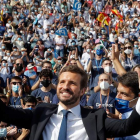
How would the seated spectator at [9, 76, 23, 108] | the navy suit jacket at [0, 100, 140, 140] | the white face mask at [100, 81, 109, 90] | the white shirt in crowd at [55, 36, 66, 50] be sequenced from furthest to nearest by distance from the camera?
1. the white shirt in crowd at [55, 36, 66, 50]
2. the seated spectator at [9, 76, 23, 108]
3. the white face mask at [100, 81, 109, 90]
4. the navy suit jacket at [0, 100, 140, 140]

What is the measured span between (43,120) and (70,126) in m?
0.22

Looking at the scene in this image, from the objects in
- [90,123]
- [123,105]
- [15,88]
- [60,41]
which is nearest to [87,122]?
[90,123]

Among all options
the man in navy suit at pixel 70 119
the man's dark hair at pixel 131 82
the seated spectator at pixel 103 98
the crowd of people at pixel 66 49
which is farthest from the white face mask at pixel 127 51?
the man in navy suit at pixel 70 119

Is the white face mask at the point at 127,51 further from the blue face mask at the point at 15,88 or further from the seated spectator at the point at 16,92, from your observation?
the blue face mask at the point at 15,88

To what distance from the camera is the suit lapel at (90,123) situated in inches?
105

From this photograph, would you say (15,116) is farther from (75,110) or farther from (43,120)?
(75,110)

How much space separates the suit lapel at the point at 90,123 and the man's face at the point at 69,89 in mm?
124

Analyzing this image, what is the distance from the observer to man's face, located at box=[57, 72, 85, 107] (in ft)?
9.07

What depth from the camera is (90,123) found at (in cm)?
273

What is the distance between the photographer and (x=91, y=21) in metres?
17.4

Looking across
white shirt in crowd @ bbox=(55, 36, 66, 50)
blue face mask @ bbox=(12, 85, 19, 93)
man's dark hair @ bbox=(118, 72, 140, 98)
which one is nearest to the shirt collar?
man's dark hair @ bbox=(118, 72, 140, 98)

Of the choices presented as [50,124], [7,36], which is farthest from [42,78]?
[7,36]

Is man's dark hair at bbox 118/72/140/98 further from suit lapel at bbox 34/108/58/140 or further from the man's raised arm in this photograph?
the man's raised arm

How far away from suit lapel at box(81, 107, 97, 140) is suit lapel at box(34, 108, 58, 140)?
0.84 feet
